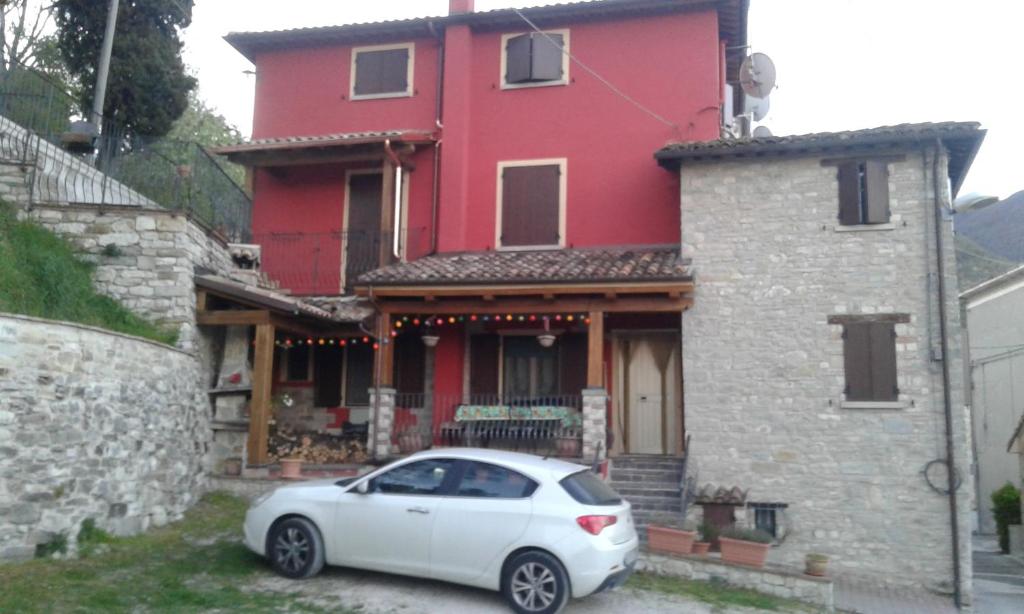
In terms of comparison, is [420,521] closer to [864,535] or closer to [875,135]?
[864,535]

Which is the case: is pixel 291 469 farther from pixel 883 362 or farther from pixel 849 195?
pixel 849 195

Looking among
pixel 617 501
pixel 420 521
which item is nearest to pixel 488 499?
pixel 420 521

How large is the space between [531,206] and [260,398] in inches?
224

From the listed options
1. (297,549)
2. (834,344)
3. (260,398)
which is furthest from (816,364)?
(260,398)

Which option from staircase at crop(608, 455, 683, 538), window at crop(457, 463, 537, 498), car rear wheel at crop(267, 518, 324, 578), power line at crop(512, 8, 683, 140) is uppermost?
power line at crop(512, 8, 683, 140)

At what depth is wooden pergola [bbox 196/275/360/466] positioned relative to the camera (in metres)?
12.4

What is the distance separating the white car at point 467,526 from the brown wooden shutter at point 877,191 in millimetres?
7018

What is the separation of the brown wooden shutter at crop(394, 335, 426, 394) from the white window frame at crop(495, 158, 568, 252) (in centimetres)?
224

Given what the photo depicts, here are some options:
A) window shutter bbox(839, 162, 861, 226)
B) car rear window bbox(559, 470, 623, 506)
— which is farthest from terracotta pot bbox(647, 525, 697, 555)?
window shutter bbox(839, 162, 861, 226)

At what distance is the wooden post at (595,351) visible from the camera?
12633 mm

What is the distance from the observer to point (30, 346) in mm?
8719

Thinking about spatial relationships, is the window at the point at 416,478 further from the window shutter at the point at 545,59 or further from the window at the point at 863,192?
the window shutter at the point at 545,59

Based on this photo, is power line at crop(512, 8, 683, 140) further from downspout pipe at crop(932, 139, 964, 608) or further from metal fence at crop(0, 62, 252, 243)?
metal fence at crop(0, 62, 252, 243)

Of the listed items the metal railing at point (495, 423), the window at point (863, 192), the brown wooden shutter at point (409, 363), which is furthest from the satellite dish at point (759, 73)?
the brown wooden shutter at point (409, 363)
